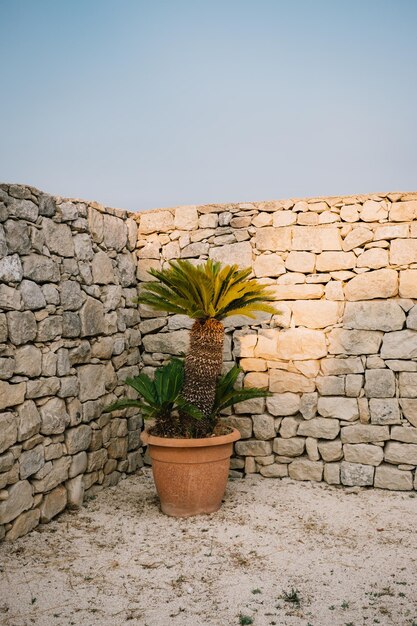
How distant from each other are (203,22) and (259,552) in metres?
4.17

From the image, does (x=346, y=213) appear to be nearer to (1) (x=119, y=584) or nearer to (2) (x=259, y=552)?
(2) (x=259, y=552)

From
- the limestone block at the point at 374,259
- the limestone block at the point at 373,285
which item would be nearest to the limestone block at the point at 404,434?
the limestone block at the point at 373,285

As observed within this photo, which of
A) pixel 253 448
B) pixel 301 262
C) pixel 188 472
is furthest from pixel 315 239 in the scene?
pixel 188 472

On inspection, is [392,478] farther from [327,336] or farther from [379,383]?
[327,336]

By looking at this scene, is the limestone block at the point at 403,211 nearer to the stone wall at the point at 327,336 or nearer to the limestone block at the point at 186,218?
the stone wall at the point at 327,336

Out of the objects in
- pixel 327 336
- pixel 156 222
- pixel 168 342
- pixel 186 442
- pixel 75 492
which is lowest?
pixel 75 492

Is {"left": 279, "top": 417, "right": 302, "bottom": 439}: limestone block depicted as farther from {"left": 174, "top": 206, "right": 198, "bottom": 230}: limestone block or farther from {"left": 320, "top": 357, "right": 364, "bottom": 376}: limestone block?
{"left": 174, "top": 206, "right": 198, "bottom": 230}: limestone block

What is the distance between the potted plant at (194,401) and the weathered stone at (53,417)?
38 centimetres

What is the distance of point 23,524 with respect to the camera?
3457mm

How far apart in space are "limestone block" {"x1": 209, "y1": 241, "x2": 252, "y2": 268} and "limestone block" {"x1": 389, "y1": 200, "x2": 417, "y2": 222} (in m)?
1.20

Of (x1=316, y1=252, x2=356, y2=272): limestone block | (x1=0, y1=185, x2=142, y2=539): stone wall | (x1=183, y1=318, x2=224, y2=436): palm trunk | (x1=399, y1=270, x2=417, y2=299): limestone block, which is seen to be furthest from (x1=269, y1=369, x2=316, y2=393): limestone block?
(x1=0, y1=185, x2=142, y2=539): stone wall

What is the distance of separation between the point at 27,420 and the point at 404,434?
282cm

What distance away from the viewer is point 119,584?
2885 millimetres

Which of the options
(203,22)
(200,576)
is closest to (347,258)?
(203,22)
